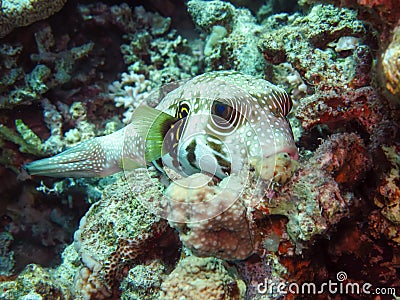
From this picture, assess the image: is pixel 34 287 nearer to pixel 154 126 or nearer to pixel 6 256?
pixel 154 126

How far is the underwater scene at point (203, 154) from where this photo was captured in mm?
2537

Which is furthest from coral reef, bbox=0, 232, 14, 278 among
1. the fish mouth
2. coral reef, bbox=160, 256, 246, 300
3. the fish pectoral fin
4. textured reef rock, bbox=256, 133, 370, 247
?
the fish mouth

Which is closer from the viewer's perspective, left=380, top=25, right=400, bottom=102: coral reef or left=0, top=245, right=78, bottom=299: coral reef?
left=380, top=25, right=400, bottom=102: coral reef

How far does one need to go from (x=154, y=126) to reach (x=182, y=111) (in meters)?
0.35

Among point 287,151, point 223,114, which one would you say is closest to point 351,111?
point 287,151

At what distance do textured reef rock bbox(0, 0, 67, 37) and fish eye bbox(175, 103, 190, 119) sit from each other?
263 cm

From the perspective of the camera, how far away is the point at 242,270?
112 inches

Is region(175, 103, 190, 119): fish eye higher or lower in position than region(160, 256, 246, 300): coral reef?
higher

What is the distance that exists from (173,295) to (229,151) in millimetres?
1308

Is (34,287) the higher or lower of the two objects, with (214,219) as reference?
lower

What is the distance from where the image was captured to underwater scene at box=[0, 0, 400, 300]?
8.32ft

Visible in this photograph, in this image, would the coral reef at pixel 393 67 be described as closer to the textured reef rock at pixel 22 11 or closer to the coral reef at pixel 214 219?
the coral reef at pixel 214 219

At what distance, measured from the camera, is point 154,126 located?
339 cm

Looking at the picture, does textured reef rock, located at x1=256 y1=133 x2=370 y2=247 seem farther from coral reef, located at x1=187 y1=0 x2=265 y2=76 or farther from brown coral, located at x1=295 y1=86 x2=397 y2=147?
coral reef, located at x1=187 y1=0 x2=265 y2=76
